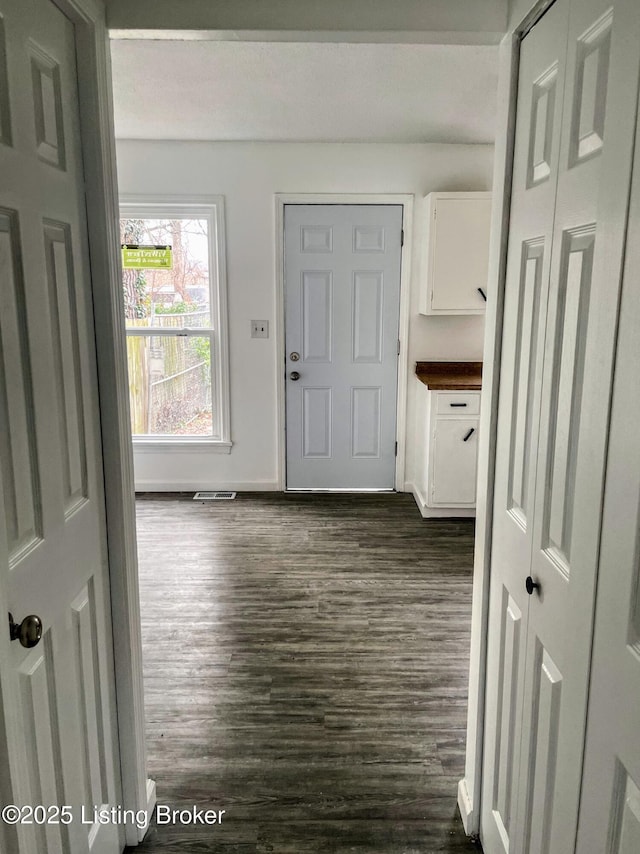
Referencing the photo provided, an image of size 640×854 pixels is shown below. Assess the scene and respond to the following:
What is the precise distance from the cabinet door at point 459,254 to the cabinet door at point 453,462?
0.79 meters

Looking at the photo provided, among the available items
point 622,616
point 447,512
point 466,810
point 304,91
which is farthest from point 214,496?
point 622,616

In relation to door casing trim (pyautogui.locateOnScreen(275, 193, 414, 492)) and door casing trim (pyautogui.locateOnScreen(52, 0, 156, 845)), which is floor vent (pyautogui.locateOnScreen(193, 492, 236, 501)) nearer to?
door casing trim (pyautogui.locateOnScreen(275, 193, 414, 492))

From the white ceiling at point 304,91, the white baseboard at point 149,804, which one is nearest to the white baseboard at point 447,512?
the white ceiling at point 304,91

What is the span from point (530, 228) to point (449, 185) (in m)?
3.19

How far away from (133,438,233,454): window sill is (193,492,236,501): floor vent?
31cm

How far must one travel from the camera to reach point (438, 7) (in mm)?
1449

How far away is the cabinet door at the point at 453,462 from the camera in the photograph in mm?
4156

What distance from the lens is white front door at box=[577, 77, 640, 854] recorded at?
876 millimetres

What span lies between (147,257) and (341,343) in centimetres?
149

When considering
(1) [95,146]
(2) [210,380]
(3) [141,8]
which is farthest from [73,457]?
(2) [210,380]

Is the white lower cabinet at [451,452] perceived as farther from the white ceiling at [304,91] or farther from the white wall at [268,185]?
the white ceiling at [304,91]

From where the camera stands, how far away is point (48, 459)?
1.24 m

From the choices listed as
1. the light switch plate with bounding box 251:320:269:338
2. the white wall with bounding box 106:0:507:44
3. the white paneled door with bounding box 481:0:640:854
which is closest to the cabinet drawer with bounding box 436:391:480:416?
the light switch plate with bounding box 251:320:269:338

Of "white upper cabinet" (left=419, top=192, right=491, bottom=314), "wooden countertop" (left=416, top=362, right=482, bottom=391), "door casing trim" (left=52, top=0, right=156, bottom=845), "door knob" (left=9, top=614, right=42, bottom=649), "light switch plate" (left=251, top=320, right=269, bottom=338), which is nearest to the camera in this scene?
"door knob" (left=9, top=614, right=42, bottom=649)
